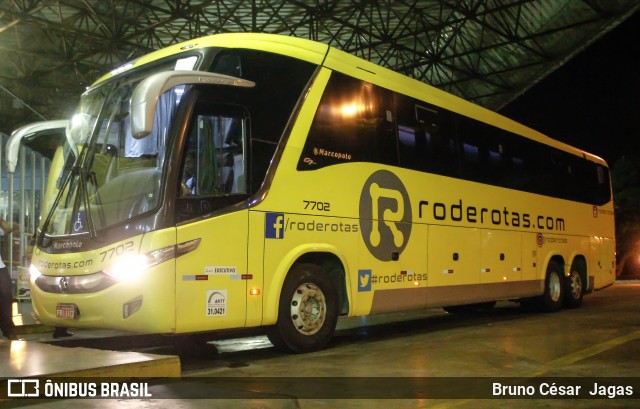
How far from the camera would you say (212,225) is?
288 inches

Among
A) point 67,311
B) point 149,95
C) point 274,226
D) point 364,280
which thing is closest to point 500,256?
point 364,280

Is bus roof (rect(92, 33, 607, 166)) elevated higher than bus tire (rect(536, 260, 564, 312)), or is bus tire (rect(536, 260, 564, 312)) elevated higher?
bus roof (rect(92, 33, 607, 166))

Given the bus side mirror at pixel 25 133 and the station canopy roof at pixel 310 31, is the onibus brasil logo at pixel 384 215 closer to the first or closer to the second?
the bus side mirror at pixel 25 133

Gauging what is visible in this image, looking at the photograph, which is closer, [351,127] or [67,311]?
[67,311]

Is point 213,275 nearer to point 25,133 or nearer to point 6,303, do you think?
point 6,303

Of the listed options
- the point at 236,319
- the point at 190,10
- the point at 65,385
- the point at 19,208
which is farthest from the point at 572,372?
the point at 19,208

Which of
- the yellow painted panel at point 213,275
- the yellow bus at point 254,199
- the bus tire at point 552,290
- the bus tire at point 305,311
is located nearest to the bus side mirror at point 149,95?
the yellow bus at point 254,199

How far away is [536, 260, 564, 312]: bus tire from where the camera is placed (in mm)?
14445

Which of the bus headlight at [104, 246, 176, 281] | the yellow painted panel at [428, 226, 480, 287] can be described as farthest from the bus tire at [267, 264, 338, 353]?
the yellow painted panel at [428, 226, 480, 287]

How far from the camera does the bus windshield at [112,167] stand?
287 inches

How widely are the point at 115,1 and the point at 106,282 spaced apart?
13997 mm

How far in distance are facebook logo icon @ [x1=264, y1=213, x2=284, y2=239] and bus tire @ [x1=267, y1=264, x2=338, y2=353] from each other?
0.59 m

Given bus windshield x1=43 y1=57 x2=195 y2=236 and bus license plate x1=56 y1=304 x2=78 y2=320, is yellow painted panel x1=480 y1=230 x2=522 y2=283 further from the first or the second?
bus license plate x1=56 y1=304 x2=78 y2=320

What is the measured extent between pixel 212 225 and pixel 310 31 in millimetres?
15125
